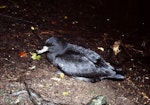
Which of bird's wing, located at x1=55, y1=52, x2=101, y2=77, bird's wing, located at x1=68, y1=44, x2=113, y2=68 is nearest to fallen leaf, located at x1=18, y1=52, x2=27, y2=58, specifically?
bird's wing, located at x1=55, y1=52, x2=101, y2=77

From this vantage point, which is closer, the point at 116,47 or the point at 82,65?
the point at 82,65

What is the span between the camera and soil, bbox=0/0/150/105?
551cm

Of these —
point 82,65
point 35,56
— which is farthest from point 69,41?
point 82,65

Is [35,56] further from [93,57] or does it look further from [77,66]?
[93,57]

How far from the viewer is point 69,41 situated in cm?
699

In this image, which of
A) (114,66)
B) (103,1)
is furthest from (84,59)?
(103,1)

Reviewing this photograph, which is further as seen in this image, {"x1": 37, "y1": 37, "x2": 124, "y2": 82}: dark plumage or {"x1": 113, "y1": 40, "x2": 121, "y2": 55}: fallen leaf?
{"x1": 113, "y1": 40, "x2": 121, "y2": 55}: fallen leaf

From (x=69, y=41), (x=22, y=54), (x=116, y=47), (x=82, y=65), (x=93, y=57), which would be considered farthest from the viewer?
(x=69, y=41)

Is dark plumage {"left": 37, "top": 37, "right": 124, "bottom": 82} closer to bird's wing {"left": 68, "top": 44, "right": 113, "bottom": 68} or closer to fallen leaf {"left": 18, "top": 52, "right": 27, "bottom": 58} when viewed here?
bird's wing {"left": 68, "top": 44, "right": 113, "bottom": 68}

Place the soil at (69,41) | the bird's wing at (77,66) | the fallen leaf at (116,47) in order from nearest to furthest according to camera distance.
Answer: the soil at (69,41) → the bird's wing at (77,66) → the fallen leaf at (116,47)

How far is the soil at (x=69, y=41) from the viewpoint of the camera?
217 inches

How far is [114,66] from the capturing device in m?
6.41

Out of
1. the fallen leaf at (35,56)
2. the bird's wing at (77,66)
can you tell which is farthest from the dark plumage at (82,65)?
the fallen leaf at (35,56)

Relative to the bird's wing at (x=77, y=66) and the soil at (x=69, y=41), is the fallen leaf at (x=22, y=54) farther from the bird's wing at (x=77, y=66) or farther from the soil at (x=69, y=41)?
the bird's wing at (x=77, y=66)
